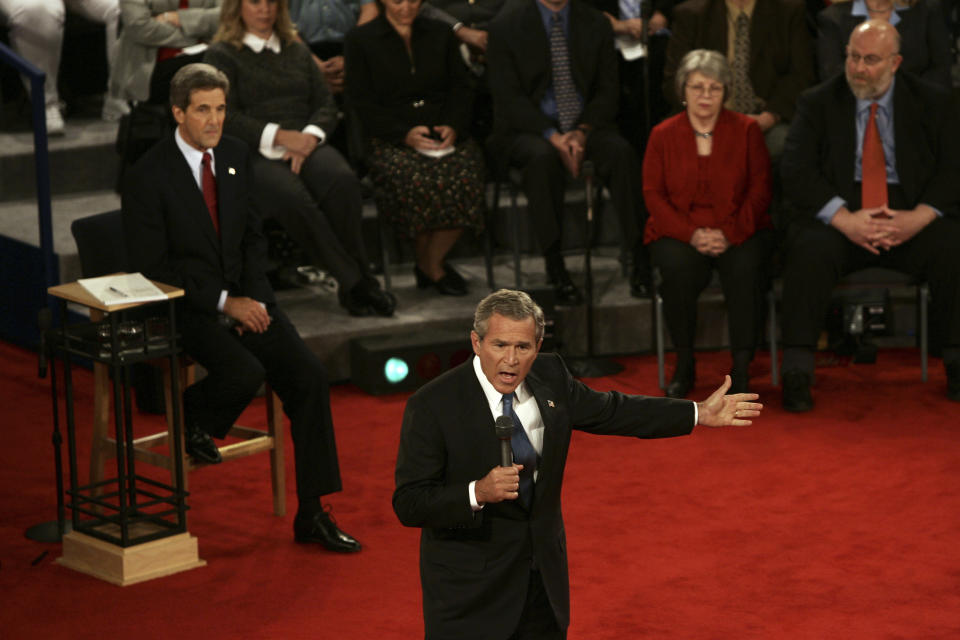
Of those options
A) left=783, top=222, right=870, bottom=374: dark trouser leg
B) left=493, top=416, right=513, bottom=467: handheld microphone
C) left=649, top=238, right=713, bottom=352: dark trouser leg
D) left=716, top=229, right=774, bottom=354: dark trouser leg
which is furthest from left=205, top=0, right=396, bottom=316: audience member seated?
left=493, top=416, right=513, bottom=467: handheld microphone

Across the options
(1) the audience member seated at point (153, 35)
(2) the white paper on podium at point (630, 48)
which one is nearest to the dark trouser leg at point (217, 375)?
Result: (1) the audience member seated at point (153, 35)

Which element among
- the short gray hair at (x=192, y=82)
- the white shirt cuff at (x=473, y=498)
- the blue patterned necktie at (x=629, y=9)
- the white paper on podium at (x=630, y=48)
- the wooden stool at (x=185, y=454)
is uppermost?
the blue patterned necktie at (x=629, y=9)

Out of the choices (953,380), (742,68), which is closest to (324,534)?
(953,380)

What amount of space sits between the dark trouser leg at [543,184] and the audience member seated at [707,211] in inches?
19.1

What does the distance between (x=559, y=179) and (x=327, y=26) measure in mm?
1361

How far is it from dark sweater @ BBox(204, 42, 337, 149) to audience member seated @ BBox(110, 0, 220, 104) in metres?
0.58

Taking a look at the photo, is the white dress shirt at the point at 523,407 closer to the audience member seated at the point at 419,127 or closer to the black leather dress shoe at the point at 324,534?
the black leather dress shoe at the point at 324,534

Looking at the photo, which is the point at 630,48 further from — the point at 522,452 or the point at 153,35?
the point at 522,452

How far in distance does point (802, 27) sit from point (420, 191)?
1.85 metres

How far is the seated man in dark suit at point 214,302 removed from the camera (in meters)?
4.59

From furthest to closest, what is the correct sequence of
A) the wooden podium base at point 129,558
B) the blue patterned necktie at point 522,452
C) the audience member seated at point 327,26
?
the audience member seated at point 327,26 < the wooden podium base at point 129,558 < the blue patterned necktie at point 522,452

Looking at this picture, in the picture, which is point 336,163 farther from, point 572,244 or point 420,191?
point 572,244

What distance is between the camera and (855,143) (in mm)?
6004

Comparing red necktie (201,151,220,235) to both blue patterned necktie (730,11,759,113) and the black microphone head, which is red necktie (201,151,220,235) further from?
blue patterned necktie (730,11,759,113)
